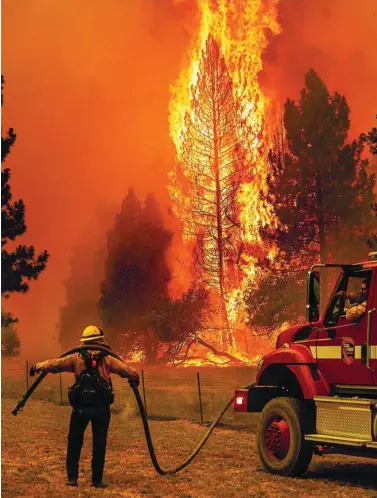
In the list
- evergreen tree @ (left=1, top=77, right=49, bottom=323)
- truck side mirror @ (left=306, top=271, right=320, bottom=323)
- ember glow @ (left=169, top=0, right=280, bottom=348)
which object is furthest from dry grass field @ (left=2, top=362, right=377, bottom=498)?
ember glow @ (left=169, top=0, right=280, bottom=348)

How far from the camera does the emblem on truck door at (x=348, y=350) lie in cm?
1109

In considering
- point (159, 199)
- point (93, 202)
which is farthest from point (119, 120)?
point (159, 199)

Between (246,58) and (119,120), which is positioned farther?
(119,120)

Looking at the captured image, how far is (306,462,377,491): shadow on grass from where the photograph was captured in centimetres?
1148

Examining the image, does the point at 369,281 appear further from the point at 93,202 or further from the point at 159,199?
the point at 93,202

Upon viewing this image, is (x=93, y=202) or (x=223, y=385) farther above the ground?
(x=93, y=202)

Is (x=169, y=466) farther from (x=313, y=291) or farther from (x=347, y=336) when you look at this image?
(x=313, y=291)

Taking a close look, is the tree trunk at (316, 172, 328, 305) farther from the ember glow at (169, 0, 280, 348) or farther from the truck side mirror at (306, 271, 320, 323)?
the truck side mirror at (306, 271, 320, 323)

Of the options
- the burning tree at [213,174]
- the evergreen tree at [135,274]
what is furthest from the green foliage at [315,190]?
the burning tree at [213,174]

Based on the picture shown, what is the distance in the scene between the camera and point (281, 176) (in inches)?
1638

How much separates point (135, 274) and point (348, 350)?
174ft

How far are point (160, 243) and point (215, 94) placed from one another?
12.2 meters

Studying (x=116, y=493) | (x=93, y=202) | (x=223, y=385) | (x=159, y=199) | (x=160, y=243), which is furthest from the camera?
(x=93, y=202)

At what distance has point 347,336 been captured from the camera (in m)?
11.2
